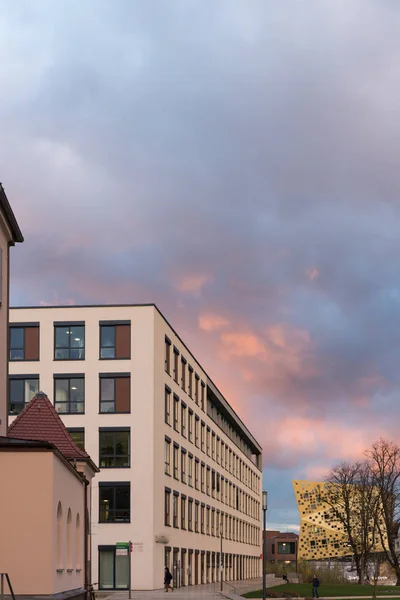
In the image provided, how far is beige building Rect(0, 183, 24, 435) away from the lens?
87.4ft

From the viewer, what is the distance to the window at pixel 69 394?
66.0 m

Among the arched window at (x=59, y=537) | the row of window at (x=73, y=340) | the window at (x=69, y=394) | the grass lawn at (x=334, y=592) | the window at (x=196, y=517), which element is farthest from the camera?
the window at (x=196, y=517)

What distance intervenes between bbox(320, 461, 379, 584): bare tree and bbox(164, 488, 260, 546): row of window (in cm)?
1055

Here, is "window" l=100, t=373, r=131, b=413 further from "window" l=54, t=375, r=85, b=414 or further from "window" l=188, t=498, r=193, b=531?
"window" l=188, t=498, r=193, b=531

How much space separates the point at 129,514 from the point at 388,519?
36545mm

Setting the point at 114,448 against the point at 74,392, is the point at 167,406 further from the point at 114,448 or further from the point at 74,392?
the point at 74,392

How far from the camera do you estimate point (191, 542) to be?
77062 mm

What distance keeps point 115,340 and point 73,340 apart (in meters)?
2.87

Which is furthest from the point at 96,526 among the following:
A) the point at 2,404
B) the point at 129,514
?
the point at 2,404

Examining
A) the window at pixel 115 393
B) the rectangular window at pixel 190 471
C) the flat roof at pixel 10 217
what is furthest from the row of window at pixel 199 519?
the flat roof at pixel 10 217

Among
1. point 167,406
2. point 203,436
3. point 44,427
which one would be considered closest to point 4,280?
point 44,427

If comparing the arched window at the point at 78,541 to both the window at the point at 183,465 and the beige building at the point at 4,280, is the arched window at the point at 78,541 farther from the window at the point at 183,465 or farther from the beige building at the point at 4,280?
the window at the point at 183,465

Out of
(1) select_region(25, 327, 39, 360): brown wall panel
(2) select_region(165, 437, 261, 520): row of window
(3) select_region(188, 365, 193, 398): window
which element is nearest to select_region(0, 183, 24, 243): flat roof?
(1) select_region(25, 327, 39, 360): brown wall panel

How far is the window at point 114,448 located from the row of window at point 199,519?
185 inches
